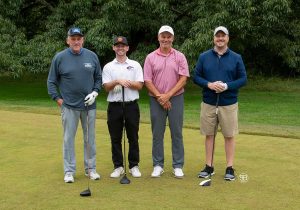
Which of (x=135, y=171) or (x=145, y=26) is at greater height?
(x=145, y=26)

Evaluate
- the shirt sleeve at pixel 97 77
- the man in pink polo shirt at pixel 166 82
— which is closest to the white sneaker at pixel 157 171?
the man in pink polo shirt at pixel 166 82

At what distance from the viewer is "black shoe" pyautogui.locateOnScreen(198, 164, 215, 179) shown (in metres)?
5.88

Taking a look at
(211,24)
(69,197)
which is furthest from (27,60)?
(69,197)

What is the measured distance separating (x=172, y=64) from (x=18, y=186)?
6.87 ft

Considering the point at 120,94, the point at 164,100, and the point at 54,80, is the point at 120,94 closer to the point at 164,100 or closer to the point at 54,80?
the point at 164,100

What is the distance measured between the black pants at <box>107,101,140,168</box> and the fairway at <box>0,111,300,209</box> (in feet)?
0.72

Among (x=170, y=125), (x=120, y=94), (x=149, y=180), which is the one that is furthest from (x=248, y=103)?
(x=149, y=180)

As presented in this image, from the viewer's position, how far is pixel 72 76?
5.80 meters

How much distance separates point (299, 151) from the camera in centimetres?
709

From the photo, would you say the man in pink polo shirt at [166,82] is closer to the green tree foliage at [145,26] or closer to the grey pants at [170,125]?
the grey pants at [170,125]

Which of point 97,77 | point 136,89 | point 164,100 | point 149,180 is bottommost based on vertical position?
point 149,180

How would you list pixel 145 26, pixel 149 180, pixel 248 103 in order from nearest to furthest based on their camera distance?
pixel 149 180, pixel 248 103, pixel 145 26

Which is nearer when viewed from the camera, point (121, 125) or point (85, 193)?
point (85, 193)

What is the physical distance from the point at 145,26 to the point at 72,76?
39.2 ft
